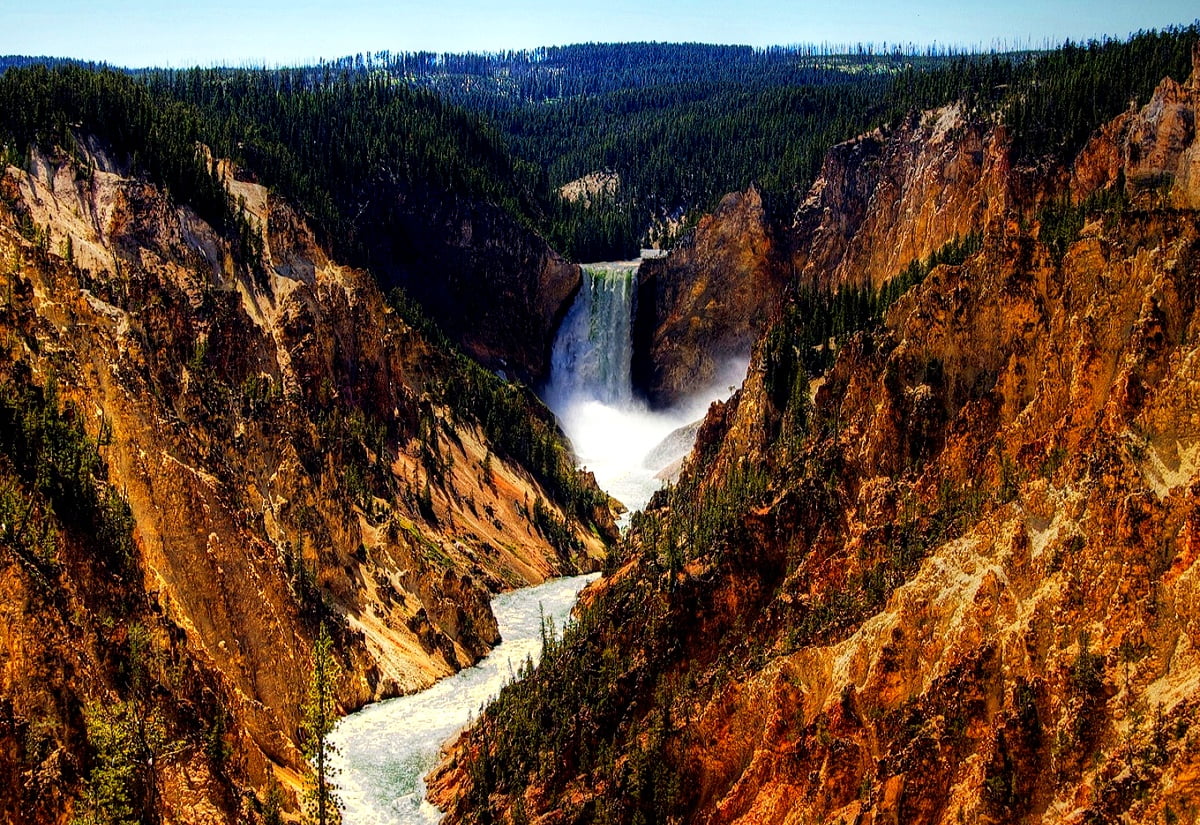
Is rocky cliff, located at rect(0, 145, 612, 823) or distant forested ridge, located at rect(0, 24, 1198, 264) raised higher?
distant forested ridge, located at rect(0, 24, 1198, 264)

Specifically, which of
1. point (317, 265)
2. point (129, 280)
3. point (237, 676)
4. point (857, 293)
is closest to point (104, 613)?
point (237, 676)

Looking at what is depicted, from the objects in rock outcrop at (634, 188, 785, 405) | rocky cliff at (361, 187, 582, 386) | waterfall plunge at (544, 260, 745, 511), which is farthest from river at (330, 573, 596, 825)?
rocky cliff at (361, 187, 582, 386)

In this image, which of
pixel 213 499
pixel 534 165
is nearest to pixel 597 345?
pixel 534 165

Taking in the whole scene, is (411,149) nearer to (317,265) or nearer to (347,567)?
(317,265)

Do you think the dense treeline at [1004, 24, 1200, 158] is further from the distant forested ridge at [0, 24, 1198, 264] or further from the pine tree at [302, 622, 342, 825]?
the pine tree at [302, 622, 342, 825]

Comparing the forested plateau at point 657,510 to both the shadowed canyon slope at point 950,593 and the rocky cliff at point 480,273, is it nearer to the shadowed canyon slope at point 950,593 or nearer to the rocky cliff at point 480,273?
the shadowed canyon slope at point 950,593

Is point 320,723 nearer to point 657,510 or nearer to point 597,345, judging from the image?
point 657,510

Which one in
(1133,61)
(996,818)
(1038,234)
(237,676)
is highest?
(1133,61)
